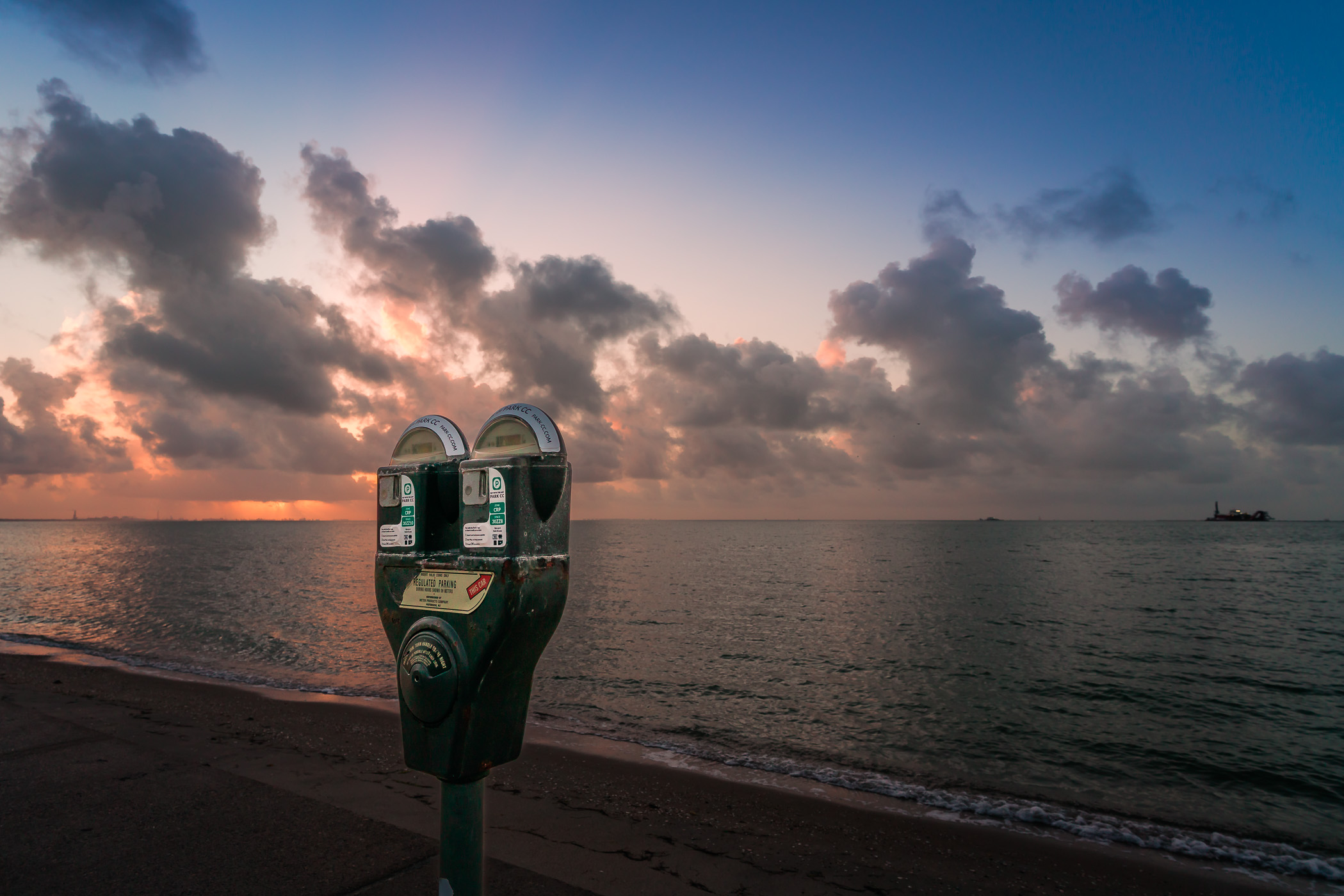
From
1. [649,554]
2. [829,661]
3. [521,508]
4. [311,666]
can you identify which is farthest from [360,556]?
[521,508]

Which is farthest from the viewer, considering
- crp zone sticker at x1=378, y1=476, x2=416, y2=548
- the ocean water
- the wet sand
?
the ocean water

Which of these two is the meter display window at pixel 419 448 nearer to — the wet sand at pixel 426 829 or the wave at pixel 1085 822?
the wet sand at pixel 426 829

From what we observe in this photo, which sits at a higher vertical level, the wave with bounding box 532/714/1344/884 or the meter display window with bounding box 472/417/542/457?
the meter display window with bounding box 472/417/542/457

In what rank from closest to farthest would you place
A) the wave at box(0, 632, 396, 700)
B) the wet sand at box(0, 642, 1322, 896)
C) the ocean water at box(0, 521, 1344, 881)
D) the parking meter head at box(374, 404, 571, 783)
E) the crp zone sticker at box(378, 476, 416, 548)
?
the parking meter head at box(374, 404, 571, 783) < the crp zone sticker at box(378, 476, 416, 548) < the wet sand at box(0, 642, 1322, 896) < the ocean water at box(0, 521, 1344, 881) < the wave at box(0, 632, 396, 700)

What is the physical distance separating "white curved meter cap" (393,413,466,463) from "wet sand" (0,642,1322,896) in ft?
8.37

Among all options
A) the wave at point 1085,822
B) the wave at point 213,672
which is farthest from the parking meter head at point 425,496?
the wave at point 213,672

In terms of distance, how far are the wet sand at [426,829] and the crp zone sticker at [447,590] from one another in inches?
90.6

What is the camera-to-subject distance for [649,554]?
67.6 meters

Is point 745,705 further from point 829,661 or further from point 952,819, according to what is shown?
point 952,819

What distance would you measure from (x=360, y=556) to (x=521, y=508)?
2802 inches

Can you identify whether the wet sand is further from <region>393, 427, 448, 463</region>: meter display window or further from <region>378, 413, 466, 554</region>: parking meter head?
<region>393, 427, 448, 463</region>: meter display window


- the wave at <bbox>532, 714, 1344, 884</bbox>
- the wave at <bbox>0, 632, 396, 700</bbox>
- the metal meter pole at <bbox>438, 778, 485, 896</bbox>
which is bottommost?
the wave at <bbox>0, 632, 396, 700</bbox>

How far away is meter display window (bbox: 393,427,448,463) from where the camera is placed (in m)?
2.38

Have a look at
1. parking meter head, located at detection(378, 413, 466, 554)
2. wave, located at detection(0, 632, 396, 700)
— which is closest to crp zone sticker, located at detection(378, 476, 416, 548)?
parking meter head, located at detection(378, 413, 466, 554)
